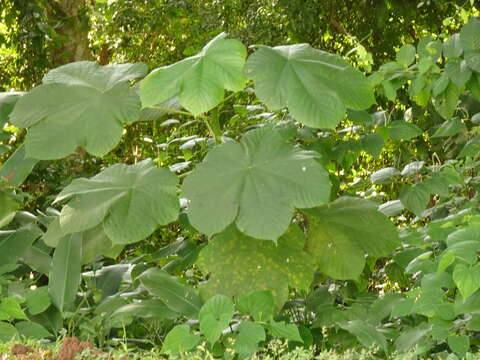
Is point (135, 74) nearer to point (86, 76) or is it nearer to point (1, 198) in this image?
point (86, 76)

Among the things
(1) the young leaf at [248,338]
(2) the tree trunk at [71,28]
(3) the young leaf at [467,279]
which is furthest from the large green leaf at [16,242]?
(2) the tree trunk at [71,28]

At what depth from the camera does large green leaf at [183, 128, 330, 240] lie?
2.77 metres

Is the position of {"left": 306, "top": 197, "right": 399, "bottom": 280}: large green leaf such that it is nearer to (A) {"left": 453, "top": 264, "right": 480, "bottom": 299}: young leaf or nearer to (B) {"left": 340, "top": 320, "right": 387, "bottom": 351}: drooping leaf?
(B) {"left": 340, "top": 320, "right": 387, "bottom": 351}: drooping leaf

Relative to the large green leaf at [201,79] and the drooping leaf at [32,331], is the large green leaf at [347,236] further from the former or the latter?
the drooping leaf at [32,331]

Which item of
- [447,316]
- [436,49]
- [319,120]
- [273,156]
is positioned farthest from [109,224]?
[436,49]

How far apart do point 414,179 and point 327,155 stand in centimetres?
39

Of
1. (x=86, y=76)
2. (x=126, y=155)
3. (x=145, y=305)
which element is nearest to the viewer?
(x=145, y=305)

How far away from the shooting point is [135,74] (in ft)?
10.5

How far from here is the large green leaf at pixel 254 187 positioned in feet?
9.07

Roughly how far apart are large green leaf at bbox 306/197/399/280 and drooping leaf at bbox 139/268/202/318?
45 centimetres

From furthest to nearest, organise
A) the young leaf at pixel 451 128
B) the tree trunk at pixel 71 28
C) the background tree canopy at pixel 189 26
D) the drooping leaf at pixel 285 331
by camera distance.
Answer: the tree trunk at pixel 71 28 < the background tree canopy at pixel 189 26 < the young leaf at pixel 451 128 < the drooping leaf at pixel 285 331

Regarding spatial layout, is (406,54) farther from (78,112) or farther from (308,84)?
(78,112)

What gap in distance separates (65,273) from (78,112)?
59 cm

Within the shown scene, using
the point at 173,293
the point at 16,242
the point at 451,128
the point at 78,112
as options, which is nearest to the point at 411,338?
the point at 173,293
